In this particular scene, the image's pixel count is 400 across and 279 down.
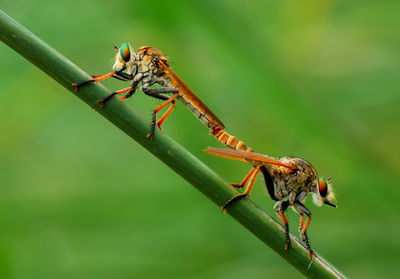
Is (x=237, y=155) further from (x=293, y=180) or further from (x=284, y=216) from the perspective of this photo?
(x=293, y=180)

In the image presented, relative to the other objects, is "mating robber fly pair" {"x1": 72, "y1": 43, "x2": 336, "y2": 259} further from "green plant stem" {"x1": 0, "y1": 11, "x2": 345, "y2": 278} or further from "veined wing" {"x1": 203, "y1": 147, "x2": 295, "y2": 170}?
"green plant stem" {"x1": 0, "y1": 11, "x2": 345, "y2": 278}

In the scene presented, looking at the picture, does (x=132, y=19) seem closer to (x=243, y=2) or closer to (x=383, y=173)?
(x=243, y=2)

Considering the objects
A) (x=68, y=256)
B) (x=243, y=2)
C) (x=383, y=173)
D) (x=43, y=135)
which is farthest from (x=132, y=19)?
(x=383, y=173)

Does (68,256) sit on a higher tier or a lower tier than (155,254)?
lower

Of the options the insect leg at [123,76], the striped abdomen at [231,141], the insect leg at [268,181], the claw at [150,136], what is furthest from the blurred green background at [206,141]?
the claw at [150,136]

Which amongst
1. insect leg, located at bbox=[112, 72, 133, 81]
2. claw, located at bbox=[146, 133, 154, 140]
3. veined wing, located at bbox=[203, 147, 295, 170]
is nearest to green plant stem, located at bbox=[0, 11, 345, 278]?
claw, located at bbox=[146, 133, 154, 140]

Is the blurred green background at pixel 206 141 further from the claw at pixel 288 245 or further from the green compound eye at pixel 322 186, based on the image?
the claw at pixel 288 245

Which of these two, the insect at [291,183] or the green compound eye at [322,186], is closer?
the insect at [291,183]
